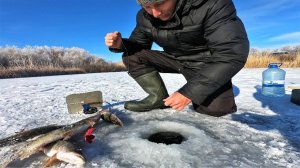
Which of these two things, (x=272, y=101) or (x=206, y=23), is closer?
(x=206, y=23)

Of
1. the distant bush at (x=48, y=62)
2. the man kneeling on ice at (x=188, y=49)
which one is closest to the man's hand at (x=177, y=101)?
the man kneeling on ice at (x=188, y=49)

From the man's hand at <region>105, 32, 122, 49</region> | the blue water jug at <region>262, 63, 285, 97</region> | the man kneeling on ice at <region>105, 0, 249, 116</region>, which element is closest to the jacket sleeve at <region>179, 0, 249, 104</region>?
the man kneeling on ice at <region>105, 0, 249, 116</region>

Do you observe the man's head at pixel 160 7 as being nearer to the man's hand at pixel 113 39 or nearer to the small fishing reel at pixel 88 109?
the man's hand at pixel 113 39

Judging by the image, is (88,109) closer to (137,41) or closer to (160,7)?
(137,41)

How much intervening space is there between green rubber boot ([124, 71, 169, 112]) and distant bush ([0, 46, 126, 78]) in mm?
9116

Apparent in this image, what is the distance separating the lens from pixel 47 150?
184cm

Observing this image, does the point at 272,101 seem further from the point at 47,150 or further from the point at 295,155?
the point at 47,150

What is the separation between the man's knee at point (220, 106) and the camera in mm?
2814

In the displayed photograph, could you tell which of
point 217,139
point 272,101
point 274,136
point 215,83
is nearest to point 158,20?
point 215,83

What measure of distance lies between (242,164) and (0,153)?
5.15ft

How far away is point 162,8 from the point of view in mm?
2371

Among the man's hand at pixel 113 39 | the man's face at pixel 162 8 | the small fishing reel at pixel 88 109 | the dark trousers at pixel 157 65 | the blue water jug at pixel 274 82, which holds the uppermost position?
the man's face at pixel 162 8

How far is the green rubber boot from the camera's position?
3.03 metres

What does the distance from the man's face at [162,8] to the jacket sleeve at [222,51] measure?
1.02 feet
